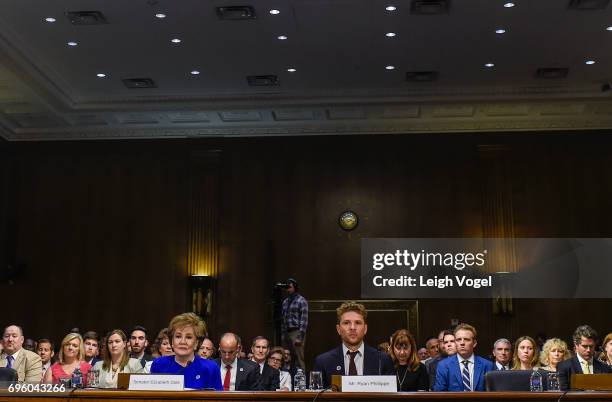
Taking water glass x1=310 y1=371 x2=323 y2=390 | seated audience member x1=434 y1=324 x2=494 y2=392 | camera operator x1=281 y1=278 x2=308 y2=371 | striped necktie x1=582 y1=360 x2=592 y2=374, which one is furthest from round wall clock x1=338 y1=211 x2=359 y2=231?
water glass x1=310 y1=371 x2=323 y2=390

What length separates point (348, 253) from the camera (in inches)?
521

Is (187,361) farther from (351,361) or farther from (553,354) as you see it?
(553,354)

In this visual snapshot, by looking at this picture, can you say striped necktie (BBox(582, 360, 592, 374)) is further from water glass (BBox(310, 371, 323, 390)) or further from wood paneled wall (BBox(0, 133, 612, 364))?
wood paneled wall (BBox(0, 133, 612, 364))

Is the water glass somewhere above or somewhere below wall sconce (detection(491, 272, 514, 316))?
below

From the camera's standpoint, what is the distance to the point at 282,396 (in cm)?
358

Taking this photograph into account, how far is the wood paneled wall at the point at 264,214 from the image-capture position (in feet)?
43.0

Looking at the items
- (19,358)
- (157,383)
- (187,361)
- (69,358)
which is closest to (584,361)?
(187,361)

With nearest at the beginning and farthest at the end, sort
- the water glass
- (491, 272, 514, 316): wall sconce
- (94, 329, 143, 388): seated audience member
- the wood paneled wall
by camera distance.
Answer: the water glass < (94, 329, 143, 388): seated audience member < (491, 272, 514, 316): wall sconce < the wood paneled wall

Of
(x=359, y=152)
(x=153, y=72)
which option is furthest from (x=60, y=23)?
(x=359, y=152)

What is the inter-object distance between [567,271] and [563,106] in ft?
9.50

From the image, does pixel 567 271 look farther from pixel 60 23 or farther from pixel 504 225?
pixel 60 23

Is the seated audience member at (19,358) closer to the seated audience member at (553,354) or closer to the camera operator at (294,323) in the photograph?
the camera operator at (294,323)

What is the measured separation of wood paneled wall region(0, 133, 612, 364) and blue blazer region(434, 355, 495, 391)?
6.85 meters

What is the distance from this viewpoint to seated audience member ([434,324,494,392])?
5742 millimetres
